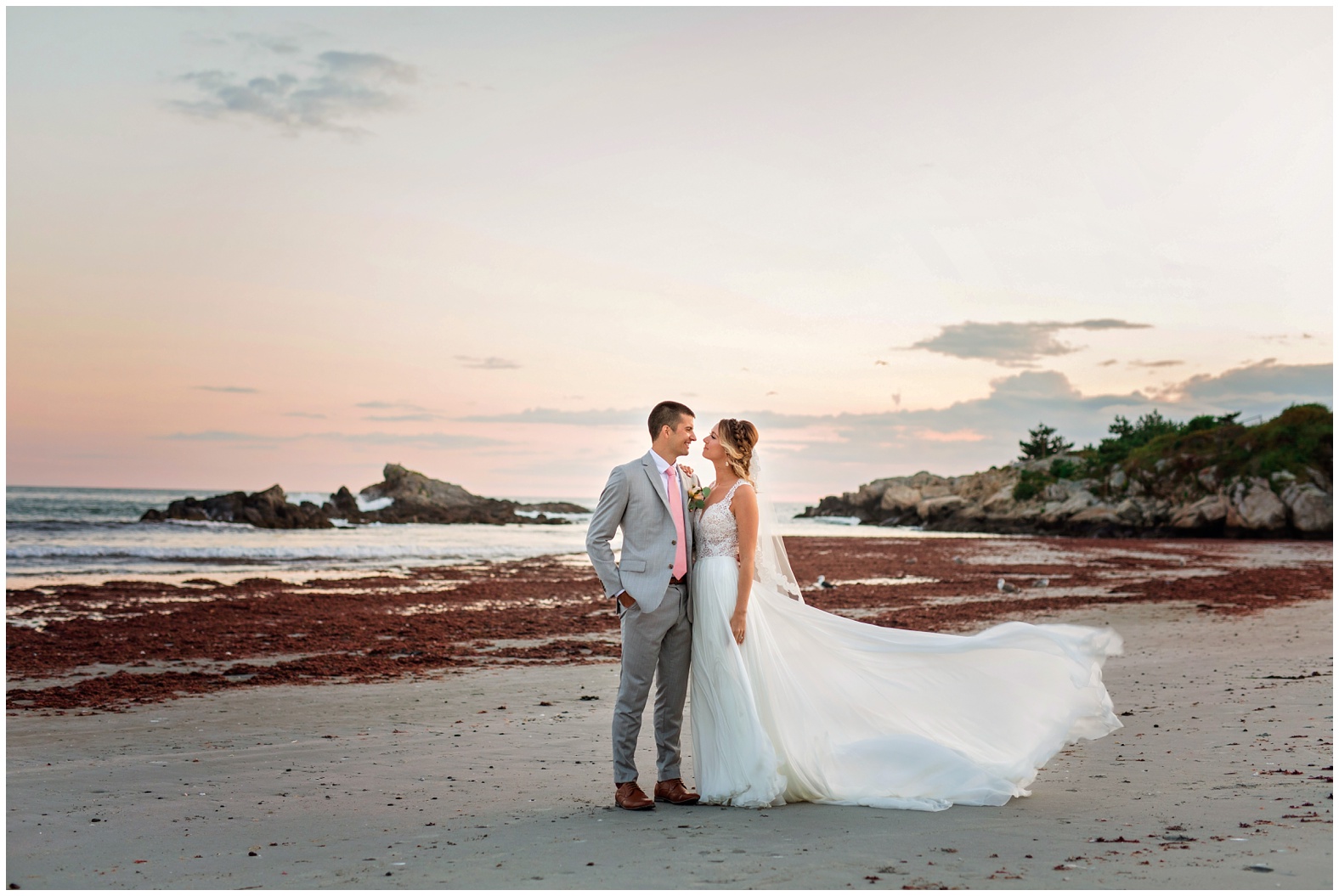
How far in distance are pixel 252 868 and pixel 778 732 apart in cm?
275

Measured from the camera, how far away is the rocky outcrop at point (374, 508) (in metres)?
46.2

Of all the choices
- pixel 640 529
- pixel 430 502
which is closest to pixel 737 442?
pixel 640 529

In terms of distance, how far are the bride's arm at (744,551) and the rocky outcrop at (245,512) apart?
4339 centimetres

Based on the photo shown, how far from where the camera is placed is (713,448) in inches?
229

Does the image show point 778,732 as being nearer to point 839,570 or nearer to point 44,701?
point 44,701

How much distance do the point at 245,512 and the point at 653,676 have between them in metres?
45.1

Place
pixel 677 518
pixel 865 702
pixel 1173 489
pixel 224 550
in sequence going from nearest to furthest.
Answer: pixel 677 518 → pixel 865 702 → pixel 224 550 → pixel 1173 489

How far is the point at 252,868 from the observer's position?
14.3 ft

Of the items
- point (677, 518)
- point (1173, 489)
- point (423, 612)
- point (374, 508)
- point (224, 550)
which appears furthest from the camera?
point (374, 508)

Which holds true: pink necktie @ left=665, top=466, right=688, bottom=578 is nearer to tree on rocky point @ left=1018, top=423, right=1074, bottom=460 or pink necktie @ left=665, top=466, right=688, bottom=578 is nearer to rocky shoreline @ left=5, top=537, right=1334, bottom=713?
rocky shoreline @ left=5, top=537, right=1334, bottom=713

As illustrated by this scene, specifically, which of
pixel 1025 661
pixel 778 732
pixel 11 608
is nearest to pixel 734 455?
pixel 778 732

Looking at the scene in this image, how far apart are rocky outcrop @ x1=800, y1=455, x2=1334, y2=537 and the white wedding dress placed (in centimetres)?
4842

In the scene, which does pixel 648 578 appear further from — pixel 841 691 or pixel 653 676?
pixel 841 691

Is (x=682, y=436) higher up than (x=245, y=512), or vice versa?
(x=682, y=436)
